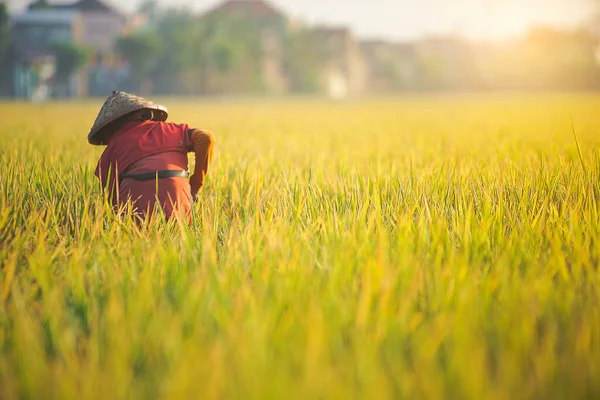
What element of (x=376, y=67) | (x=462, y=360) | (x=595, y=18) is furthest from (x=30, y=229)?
(x=595, y=18)

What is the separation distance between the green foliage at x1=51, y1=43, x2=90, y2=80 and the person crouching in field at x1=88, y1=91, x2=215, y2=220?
2916 cm

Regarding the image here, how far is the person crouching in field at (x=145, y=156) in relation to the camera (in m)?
2.16

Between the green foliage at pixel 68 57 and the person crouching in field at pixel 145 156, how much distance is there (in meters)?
29.2

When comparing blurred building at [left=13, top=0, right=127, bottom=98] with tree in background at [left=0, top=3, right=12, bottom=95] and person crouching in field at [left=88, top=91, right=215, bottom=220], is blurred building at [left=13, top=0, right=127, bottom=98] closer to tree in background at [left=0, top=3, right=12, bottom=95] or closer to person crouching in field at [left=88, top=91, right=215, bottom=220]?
tree in background at [left=0, top=3, right=12, bottom=95]

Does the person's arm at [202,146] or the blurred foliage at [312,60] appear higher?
the blurred foliage at [312,60]

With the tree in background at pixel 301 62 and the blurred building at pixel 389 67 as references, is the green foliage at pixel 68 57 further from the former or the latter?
the blurred building at pixel 389 67

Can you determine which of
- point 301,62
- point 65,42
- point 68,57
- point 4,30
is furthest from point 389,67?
point 4,30

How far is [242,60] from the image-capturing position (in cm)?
3438

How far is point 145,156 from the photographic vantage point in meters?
2.23

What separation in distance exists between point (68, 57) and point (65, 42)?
1269 mm

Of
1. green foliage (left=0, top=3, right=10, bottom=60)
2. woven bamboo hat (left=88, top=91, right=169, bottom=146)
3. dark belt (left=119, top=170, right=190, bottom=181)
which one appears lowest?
dark belt (left=119, top=170, right=190, bottom=181)

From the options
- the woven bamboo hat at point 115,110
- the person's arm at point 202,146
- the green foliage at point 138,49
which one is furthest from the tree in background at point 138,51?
the person's arm at point 202,146

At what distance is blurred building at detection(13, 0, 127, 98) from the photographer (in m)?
29.6

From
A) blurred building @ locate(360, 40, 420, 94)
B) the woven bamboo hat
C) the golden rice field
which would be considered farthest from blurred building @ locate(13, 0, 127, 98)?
Answer: the golden rice field
